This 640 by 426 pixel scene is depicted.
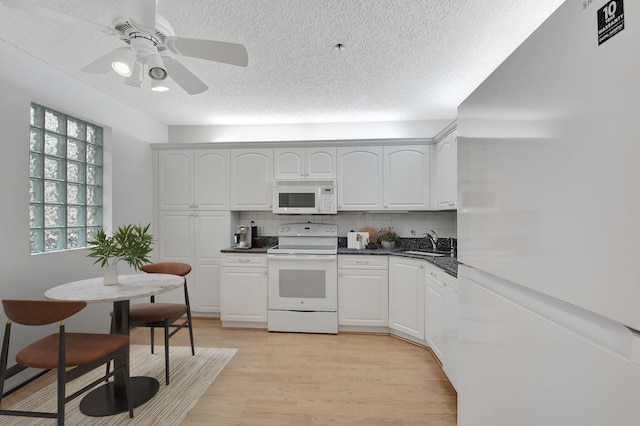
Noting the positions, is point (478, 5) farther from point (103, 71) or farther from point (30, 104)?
point (30, 104)

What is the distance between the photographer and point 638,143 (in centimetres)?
46

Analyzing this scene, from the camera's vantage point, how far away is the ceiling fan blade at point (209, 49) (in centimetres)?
157

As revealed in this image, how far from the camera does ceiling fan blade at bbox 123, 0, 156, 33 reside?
133 cm

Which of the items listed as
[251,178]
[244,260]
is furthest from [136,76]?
[244,260]

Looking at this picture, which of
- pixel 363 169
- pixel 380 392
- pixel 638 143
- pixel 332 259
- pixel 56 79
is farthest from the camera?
pixel 363 169

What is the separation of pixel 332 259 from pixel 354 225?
31.1 inches

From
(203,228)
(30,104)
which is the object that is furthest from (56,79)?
(203,228)

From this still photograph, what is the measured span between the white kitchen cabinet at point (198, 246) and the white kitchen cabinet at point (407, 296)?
2.11 metres

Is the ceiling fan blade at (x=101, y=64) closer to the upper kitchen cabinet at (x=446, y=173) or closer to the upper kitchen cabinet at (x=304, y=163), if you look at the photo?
the upper kitchen cabinet at (x=304, y=163)

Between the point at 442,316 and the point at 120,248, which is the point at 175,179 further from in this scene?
the point at 442,316

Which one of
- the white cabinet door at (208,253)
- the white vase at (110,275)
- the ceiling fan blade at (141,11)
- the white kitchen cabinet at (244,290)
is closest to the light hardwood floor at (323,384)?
the white kitchen cabinet at (244,290)

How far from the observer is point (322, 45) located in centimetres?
232

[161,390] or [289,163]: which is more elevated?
[289,163]

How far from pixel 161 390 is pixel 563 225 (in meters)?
2.76
